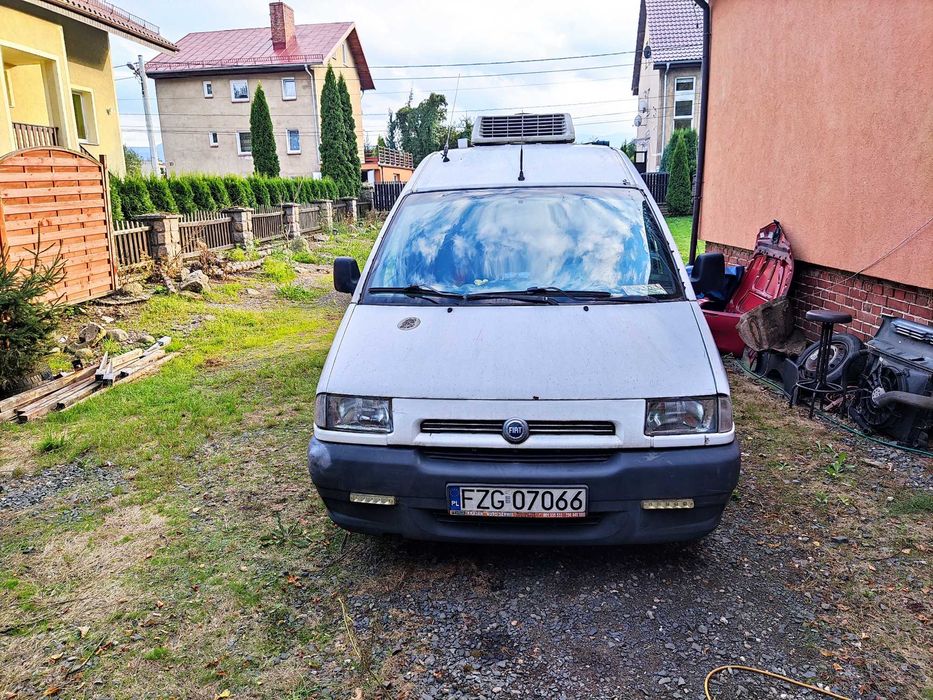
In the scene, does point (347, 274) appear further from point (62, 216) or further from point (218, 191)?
point (218, 191)

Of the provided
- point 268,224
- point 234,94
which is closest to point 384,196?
point 234,94

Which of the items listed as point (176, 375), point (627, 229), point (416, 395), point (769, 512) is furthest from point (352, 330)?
point (176, 375)

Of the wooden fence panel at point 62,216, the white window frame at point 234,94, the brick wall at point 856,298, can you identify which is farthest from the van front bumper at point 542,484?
the white window frame at point 234,94

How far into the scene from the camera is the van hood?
289cm

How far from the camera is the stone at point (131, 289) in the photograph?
10242 millimetres

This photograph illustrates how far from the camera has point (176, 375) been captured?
23.5 ft

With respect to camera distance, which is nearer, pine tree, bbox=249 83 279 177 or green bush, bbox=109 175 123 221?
green bush, bbox=109 175 123 221

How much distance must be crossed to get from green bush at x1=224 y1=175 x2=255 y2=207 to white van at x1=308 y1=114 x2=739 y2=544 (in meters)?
16.7

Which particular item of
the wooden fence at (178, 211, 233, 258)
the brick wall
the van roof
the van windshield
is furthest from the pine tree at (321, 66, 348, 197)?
the van windshield

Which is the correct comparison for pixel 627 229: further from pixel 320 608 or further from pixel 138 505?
pixel 138 505

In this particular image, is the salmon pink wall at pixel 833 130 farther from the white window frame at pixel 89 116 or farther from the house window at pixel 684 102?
the house window at pixel 684 102

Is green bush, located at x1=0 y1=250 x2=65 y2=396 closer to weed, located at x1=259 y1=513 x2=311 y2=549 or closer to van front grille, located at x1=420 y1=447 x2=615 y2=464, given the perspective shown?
weed, located at x1=259 y1=513 x2=311 y2=549

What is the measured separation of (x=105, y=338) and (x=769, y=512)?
25.7 ft

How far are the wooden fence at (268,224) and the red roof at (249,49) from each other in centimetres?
2098
